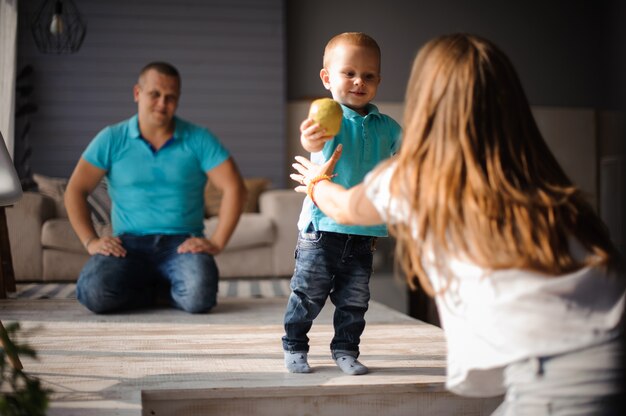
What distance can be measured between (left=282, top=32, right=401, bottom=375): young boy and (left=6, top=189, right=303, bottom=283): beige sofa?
2788mm

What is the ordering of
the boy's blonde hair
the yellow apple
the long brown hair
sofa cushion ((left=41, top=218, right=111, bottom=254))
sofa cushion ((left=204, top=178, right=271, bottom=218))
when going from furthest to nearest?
sofa cushion ((left=204, top=178, right=271, bottom=218)), sofa cushion ((left=41, top=218, right=111, bottom=254)), the boy's blonde hair, the yellow apple, the long brown hair

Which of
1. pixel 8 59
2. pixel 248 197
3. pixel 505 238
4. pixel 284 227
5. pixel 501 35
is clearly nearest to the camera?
pixel 505 238

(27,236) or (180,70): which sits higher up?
(180,70)

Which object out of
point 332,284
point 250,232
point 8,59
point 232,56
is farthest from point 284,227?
point 332,284

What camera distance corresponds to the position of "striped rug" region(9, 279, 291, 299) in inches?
150

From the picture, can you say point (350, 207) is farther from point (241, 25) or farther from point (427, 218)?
point (241, 25)

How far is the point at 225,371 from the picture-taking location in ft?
6.61

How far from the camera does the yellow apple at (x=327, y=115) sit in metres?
1.69

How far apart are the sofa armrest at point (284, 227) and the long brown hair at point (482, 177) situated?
362 centimetres

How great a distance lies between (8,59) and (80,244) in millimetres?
1467

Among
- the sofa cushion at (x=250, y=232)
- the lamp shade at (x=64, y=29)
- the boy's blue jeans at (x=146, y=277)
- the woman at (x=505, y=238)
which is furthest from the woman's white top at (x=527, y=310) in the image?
the lamp shade at (x=64, y=29)

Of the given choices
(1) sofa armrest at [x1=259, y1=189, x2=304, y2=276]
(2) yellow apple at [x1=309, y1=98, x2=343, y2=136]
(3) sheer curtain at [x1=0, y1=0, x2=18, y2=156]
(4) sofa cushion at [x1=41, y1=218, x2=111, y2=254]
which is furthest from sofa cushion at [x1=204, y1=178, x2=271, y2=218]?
(2) yellow apple at [x1=309, y1=98, x2=343, y2=136]

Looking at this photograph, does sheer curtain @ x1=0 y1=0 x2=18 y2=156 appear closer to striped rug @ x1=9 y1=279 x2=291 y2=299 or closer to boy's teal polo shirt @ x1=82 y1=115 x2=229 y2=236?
striped rug @ x1=9 y1=279 x2=291 y2=299

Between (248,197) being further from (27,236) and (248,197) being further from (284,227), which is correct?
(27,236)
